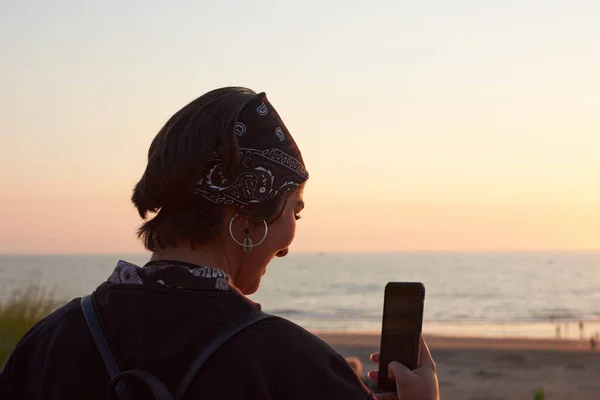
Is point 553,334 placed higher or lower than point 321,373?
lower

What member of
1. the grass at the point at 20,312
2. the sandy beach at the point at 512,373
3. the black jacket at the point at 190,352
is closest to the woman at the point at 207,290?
the black jacket at the point at 190,352

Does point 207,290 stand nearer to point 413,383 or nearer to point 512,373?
point 413,383

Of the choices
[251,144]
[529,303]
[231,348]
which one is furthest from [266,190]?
[529,303]

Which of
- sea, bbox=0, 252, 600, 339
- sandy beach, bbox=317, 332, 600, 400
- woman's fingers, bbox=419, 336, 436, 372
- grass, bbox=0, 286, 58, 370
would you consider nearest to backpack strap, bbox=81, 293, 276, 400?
woman's fingers, bbox=419, 336, 436, 372

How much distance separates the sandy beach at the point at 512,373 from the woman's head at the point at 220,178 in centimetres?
963

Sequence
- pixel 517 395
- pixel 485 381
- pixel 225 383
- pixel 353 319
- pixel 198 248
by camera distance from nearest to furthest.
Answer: pixel 225 383 → pixel 198 248 → pixel 517 395 → pixel 485 381 → pixel 353 319

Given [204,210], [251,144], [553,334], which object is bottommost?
[553,334]

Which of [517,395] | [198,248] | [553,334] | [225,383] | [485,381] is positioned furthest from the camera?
[553,334]

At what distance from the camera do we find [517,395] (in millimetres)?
11477

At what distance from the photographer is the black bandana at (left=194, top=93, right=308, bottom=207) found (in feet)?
6.16

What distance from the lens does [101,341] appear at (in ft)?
5.86

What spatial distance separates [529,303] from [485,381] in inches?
1655

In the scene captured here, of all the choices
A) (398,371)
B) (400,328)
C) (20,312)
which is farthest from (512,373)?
(398,371)

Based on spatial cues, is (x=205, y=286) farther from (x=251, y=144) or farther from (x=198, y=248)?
(x=251, y=144)
